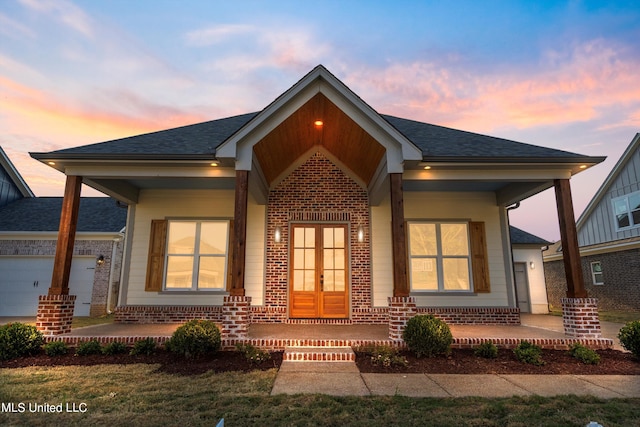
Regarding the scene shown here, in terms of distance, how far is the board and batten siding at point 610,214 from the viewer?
1381cm

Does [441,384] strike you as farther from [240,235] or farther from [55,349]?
[55,349]

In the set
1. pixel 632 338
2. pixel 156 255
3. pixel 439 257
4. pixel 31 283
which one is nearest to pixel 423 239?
pixel 439 257

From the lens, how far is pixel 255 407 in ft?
10.5

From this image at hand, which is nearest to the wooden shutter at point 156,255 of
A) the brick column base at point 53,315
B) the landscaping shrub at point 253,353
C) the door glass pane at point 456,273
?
the brick column base at point 53,315

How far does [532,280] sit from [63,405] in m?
15.1

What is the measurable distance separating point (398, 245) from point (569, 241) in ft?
11.9

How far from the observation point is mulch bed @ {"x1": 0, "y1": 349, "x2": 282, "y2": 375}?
4.60m

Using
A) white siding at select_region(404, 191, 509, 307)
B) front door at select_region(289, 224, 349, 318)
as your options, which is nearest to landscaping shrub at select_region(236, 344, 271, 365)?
front door at select_region(289, 224, 349, 318)

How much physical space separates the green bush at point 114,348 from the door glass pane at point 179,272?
2.95 metres

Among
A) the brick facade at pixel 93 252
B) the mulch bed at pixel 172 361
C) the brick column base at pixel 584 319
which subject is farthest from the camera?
the brick facade at pixel 93 252

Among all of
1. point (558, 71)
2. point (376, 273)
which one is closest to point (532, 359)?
point (376, 273)

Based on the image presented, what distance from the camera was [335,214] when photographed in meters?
8.34

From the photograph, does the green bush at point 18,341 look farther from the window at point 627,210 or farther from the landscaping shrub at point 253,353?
the window at point 627,210

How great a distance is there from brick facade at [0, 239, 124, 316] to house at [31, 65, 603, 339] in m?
4.77
